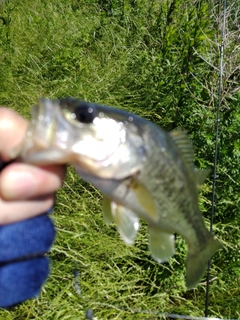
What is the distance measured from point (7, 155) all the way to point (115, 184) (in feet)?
1.17

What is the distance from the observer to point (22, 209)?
4.26 ft

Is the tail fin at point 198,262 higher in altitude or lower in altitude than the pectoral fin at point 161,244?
lower

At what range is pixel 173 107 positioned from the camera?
4246mm

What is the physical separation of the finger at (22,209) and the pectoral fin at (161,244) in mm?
441

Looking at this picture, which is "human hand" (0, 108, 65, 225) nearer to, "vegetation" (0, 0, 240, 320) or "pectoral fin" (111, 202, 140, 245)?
"pectoral fin" (111, 202, 140, 245)

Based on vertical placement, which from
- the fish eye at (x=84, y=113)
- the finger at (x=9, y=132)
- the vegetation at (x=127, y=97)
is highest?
the fish eye at (x=84, y=113)

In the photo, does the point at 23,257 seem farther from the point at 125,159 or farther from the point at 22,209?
the point at 125,159

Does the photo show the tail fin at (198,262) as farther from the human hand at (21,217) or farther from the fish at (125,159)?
the human hand at (21,217)

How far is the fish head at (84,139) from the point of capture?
120 centimetres

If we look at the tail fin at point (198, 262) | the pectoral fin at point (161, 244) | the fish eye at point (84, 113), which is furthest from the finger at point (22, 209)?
the tail fin at point (198, 262)

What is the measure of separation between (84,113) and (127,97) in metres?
3.43

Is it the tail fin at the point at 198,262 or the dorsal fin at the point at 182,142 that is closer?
the dorsal fin at the point at 182,142

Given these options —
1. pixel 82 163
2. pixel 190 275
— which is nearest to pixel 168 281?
pixel 190 275

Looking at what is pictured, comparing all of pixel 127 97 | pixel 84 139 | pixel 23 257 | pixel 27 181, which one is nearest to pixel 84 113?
pixel 84 139
